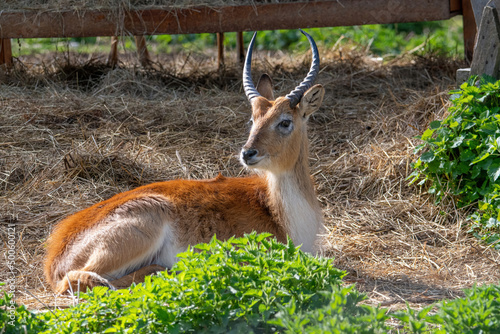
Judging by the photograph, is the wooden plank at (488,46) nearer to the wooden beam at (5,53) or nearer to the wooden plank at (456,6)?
the wooden plank at (456,6)

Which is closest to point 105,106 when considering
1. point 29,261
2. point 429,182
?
point 29,261

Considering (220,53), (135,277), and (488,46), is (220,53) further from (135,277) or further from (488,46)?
(135,277)

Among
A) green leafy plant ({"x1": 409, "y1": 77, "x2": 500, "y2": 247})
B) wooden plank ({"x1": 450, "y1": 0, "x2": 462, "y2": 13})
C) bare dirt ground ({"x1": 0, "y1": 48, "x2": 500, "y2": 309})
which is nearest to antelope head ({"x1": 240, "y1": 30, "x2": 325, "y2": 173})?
bare dirt ground ({"x1": 0, "y1": 48, "x2": 500, "y2": 309})

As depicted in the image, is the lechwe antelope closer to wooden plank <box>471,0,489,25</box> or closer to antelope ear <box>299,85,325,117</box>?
antelope ear <box>299,85,325,117</box>

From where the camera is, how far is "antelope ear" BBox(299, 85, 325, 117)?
241 inches

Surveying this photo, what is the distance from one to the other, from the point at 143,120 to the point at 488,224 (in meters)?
4.72

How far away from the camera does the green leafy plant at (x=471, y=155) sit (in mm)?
6281

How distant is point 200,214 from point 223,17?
435cm

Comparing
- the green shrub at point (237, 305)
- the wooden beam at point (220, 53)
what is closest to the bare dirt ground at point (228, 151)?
the wooden beam at point (220, 53)

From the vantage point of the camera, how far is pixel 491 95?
264 inches

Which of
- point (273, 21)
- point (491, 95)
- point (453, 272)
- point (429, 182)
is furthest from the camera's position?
point (273, 21)

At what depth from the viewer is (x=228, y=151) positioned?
823cm

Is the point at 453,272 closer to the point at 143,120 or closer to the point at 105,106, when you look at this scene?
the point at 143,120

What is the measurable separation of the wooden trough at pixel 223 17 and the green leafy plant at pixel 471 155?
2.62 metres
